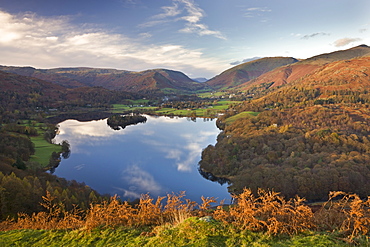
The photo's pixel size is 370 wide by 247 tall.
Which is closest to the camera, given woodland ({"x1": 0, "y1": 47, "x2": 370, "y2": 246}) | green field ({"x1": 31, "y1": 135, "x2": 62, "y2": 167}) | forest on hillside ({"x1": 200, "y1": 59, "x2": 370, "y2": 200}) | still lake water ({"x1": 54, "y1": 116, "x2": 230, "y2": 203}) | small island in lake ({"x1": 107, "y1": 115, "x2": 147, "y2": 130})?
woodland ({"x1": 0, "y1": 47, "x2": 370, "y2": 246})

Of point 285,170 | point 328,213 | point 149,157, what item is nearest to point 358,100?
point 285,170

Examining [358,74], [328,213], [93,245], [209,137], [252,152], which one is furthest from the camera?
[358,74]

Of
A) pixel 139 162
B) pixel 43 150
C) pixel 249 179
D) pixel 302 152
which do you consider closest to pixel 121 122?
pixel 43 150

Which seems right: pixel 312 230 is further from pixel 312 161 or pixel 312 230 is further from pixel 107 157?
pixel 107 157

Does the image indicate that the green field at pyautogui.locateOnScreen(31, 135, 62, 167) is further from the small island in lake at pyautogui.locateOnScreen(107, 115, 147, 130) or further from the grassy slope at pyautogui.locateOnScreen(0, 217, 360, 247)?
the grassy slope at pyautogui.locateOnScreen(0, 217, 360, 247)

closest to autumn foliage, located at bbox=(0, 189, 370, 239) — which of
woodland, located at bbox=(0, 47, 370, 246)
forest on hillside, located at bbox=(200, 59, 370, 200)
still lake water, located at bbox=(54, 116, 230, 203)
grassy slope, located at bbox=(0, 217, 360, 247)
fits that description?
woodland, located at bbox=(0, 47, 370, 246)

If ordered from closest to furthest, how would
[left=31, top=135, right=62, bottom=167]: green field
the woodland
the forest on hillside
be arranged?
the woodland
the forest on hillside
[left=31, top=135, right=62, bottom=167]: green field
